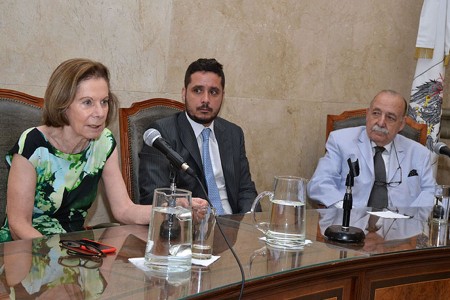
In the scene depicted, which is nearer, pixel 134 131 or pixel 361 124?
pixel 134 131

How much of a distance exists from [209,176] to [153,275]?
5.88ft

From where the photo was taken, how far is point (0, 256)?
183 cm

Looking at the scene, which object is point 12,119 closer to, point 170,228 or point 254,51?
point 170,228

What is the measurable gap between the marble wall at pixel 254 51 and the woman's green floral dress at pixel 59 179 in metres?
0.90

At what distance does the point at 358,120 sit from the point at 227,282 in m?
2.90

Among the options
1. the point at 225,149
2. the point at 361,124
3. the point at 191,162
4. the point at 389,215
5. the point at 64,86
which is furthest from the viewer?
the point at 361,124

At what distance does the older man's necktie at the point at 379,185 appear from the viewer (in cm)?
392

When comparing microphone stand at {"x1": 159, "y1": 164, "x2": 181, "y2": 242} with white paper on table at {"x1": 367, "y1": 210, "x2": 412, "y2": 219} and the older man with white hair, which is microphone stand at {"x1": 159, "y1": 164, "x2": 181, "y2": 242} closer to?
white paper on table at {"x1": 367, "y1": 210, "x2": 412, "y2": 219}

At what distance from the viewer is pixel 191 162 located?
3447mm

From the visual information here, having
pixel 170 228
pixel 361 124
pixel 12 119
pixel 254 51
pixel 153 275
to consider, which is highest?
pixel 254 51

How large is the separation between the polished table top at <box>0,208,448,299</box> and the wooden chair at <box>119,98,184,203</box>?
927 mm

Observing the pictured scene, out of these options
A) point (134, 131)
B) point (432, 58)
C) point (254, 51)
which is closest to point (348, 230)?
point (134, 131)

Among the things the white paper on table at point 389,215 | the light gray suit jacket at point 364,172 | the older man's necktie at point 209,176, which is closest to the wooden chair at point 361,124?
the light gray suit jacket at point 364,172

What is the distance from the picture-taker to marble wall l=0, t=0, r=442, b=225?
357 cm
